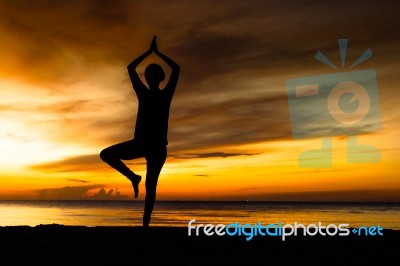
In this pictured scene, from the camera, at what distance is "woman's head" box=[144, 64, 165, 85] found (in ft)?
20.5

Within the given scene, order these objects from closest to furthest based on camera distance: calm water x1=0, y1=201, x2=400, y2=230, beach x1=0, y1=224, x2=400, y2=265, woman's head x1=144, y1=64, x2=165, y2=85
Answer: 1. beach x1=0, y1=224, x2=400, y2=265
2. woman's head x1=144, y1=64, x2=165, y2=85
3. calm water x1=0, y1=201, x2=400, y2=230

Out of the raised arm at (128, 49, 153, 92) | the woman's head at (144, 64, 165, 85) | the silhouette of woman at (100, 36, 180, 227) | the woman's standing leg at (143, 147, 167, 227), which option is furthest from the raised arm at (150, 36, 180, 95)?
the woman's standing leg at (143, 147, 167, 227)

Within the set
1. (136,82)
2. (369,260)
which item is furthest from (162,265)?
(136,82)

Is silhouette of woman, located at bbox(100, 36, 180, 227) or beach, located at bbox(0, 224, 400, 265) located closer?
beach, located at bbox(0, 224, 400, 265)

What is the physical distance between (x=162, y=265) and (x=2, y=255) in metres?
1.68

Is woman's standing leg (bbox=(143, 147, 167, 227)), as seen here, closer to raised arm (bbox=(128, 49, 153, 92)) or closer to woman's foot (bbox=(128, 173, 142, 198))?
woman's foot (bbox=(128, 173, 142, 198))

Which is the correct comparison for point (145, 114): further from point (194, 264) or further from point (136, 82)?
point (194, 264)

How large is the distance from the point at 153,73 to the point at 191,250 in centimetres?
272

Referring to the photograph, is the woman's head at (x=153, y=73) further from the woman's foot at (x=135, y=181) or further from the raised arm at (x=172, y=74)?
the woman's foot at (x=135, y=181)

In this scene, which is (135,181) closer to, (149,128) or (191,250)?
(149,128)

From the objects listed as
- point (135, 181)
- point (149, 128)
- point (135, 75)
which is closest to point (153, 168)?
point (135, 181)

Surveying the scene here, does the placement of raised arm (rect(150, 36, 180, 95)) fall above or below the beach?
above

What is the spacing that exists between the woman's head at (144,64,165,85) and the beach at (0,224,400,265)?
2289mm

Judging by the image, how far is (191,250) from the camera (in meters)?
4.80
